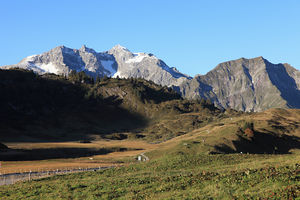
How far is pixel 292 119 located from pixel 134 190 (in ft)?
403

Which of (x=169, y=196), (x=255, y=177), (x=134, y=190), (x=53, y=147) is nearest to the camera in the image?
(x=169, y=196)

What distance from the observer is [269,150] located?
94.1 metres

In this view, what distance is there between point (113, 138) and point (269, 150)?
356 ft

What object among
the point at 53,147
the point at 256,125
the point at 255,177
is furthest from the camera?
the point at 53,147

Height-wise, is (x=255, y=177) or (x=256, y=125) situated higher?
Answer: (x=256, y=125)

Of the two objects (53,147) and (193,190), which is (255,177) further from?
(53,147)

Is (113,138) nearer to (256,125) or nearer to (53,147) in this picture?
(53,147)

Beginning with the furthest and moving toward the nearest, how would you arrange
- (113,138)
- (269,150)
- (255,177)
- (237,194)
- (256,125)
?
(113,138), (256,125), (269,150), (255,177), (237,194)

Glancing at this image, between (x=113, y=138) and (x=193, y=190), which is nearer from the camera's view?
(x=193, y=190)

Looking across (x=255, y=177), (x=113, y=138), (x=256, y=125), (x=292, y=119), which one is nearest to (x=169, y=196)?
(x=255, y=177)

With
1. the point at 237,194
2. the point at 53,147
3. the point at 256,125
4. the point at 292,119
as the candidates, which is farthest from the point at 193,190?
the point at 292,119

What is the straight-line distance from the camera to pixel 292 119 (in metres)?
133

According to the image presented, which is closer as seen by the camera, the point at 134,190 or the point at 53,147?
the point at 134,190

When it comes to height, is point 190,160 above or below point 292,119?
below
